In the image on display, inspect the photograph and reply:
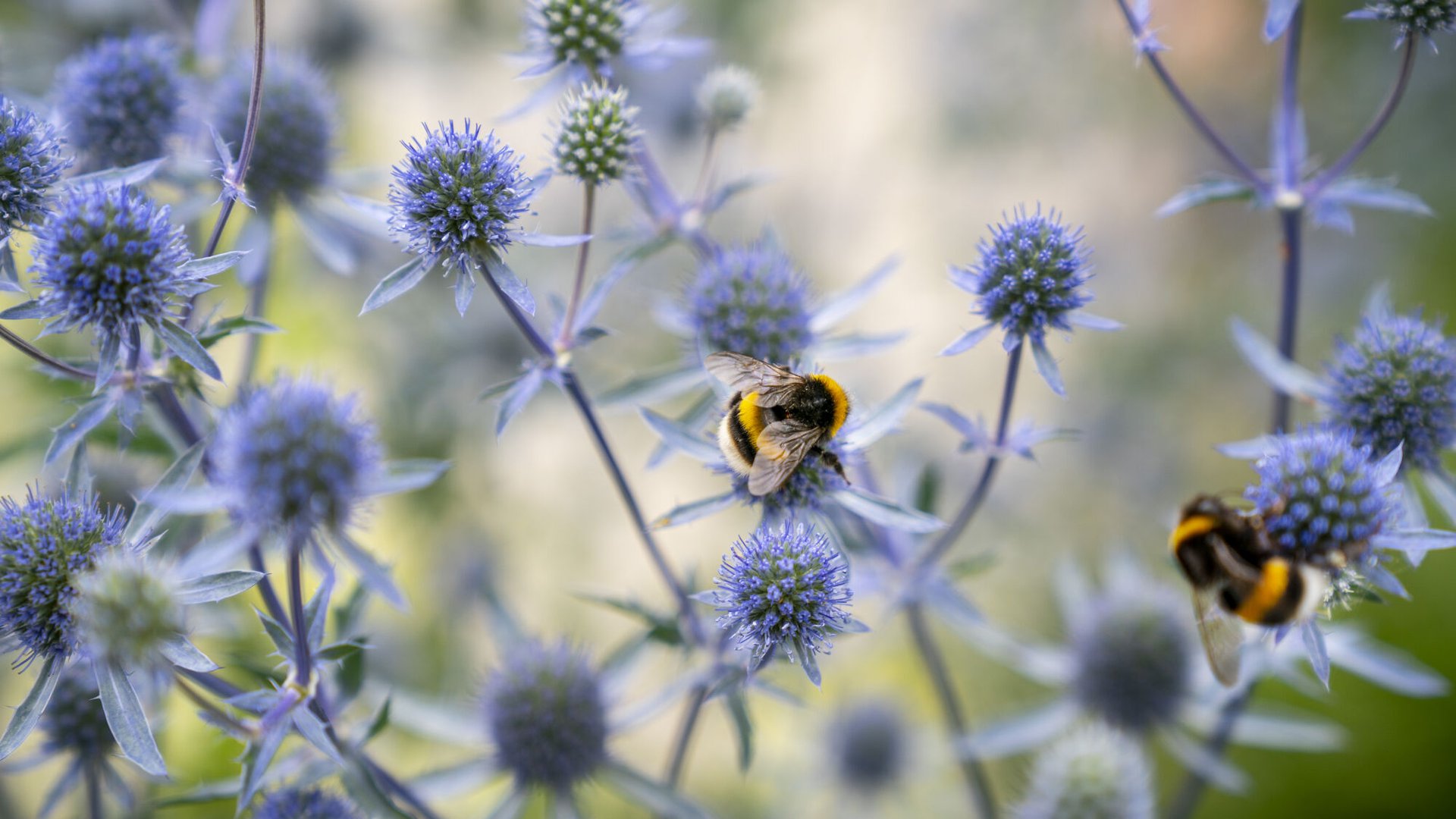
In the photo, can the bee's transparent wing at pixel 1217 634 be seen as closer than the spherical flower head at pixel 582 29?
Yes

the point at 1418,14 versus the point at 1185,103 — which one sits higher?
the point at 1418,14

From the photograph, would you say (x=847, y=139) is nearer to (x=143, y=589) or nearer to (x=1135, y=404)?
(x=1135, y=404)

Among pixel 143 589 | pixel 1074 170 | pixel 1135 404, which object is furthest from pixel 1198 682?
pixel 1074 170

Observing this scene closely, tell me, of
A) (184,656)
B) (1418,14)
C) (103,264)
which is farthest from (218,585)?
(1418,14)

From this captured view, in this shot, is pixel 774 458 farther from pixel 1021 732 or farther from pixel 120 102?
pixel 120 102

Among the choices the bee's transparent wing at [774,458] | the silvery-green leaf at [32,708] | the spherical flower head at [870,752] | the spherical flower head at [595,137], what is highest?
the spherical flower head at [595,137]

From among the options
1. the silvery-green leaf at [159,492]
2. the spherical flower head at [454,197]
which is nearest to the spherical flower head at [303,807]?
the silvery-green leaf at [159,492]

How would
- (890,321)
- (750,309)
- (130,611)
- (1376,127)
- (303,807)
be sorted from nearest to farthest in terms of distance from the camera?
(130,611)
(303,807)
(1376,127)
(750,309)
(890,321)

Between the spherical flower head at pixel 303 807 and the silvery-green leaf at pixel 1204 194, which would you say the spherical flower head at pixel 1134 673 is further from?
the spherical flower head at pixel 303 807
